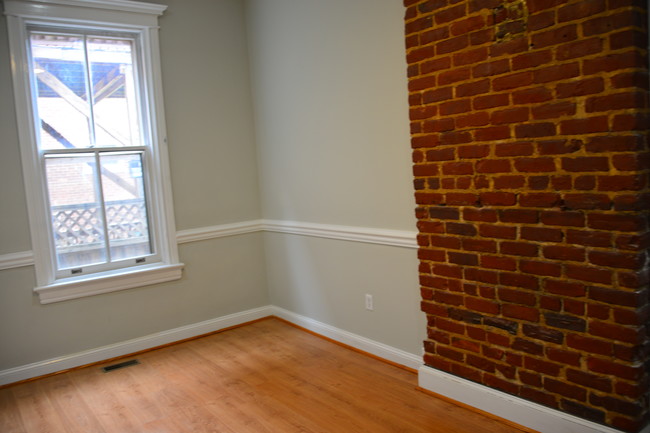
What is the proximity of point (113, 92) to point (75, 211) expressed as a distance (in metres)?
0.89

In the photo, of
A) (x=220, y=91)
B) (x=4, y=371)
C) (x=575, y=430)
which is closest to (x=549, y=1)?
(x=575, y=430)

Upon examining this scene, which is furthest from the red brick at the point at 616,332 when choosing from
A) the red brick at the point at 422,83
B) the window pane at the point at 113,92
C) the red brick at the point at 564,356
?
the window pane at the point at 113,92

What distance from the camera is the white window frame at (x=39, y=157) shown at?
10.6 ft

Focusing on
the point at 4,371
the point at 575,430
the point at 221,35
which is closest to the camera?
the point at 575,430

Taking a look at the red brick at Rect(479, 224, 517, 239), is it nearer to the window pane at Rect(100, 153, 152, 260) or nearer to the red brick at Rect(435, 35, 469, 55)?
the red brick at Rect(435, 35, 469, 55)

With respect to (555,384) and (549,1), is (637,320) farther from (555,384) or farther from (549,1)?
(549,1)

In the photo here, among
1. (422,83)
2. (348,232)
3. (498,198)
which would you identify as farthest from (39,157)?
(498,198)

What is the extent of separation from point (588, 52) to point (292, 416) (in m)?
2.13

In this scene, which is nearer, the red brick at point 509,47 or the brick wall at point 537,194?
the brick wall at point 537,194

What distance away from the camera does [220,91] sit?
403 centimetres

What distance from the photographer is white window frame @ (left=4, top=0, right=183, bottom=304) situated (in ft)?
10.6

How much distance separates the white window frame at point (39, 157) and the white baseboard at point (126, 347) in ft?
1.33

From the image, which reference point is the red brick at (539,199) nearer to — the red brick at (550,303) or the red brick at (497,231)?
the red brick at (497,231)

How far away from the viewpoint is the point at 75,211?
11.4ft
